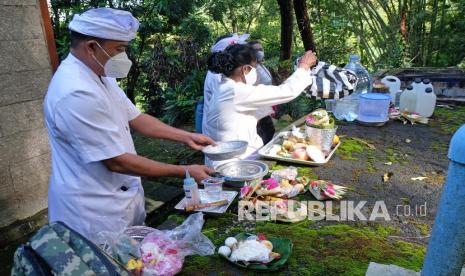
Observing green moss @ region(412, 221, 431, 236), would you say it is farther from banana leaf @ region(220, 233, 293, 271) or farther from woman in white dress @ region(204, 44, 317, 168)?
woman in white dress @ region(204, 44, 317, 168)

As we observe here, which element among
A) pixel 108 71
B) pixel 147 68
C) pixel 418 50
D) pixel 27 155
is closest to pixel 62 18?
pixel 147 68

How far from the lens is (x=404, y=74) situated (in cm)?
503

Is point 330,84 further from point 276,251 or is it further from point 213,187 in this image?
point 276,251

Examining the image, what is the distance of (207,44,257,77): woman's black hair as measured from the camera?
9.17 feet

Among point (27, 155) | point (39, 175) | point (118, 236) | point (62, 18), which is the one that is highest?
point (62, 18)

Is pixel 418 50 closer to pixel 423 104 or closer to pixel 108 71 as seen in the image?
pixel 423 104

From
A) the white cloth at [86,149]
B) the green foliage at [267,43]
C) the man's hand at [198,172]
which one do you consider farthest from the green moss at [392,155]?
the green foliage at [267,43]

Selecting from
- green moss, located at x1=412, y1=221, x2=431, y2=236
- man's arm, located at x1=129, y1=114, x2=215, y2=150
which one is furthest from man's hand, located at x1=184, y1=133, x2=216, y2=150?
green moss, located at x1=412, y1=221, x2=431, y2=236

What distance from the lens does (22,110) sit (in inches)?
134

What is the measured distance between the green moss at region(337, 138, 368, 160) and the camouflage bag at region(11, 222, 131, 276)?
208 cm

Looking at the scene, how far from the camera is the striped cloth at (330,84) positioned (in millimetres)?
3307

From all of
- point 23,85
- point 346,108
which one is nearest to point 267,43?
point 346,108

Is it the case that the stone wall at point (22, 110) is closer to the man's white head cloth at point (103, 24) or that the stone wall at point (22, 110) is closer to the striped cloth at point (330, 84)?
the man's white head cloth at point (103, 24)

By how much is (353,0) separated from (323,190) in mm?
9439
